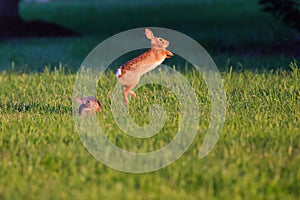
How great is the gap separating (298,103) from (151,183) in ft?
10.8

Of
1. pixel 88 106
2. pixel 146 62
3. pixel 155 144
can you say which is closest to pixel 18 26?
pixel 88 106

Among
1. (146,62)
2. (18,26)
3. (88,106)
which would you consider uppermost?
(18,26)

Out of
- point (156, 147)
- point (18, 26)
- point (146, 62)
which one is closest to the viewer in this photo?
point (156, 147)

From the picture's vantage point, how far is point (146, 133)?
644 cm

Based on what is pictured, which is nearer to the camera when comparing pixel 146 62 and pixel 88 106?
pixel 146 62

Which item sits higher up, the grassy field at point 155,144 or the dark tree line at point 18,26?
the dark tree line at point 18,26

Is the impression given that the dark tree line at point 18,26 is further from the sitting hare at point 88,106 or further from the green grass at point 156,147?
the sitting hare at point 88,106

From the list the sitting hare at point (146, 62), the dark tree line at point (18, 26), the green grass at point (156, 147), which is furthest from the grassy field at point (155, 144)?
the dark tree line at point (18, 26)

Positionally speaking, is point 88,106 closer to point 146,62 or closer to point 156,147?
point 146,62

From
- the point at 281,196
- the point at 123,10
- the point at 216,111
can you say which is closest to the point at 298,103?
the point at 216,111

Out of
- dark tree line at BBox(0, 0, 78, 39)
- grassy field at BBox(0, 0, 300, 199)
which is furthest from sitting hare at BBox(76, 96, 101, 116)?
dark tree line at BBox(0, 0, 78, 39)

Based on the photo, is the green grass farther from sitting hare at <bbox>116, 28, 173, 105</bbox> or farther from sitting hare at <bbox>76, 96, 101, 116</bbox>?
sitting hare at <bbox>116, 28, 173, 105</bbox>

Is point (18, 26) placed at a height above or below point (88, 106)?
above

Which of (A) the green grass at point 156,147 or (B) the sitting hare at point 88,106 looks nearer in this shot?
(A) the green grass at point 156,147
